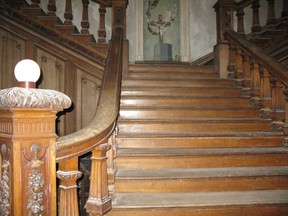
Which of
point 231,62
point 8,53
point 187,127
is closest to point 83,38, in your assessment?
point 8,53

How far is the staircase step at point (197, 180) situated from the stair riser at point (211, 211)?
23 centimetres

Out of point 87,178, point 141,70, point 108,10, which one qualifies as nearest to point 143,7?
point 108,10

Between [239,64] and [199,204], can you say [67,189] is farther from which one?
[239,64]

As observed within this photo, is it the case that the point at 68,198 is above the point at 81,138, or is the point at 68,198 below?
below

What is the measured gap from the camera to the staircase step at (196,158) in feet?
6.95

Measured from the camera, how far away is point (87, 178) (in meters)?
3.58

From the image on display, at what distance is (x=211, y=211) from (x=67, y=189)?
3.33 ft

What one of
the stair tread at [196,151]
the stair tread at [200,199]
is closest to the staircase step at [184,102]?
the stair tread at [196,151]

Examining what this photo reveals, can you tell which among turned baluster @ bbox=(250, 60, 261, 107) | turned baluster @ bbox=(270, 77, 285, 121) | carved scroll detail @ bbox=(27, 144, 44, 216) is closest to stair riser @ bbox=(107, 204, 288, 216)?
carved scroll detail @ bbox=(27, 144, 44, 216)

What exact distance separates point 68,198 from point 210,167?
1.35m

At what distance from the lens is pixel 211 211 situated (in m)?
1.71

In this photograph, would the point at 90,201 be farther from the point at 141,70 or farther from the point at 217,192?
the point at 141,70

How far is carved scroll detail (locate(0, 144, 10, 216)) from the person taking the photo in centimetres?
86

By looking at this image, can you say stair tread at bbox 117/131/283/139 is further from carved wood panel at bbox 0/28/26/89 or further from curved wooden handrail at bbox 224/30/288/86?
carved wood panel at bbox 0/28/26/89
